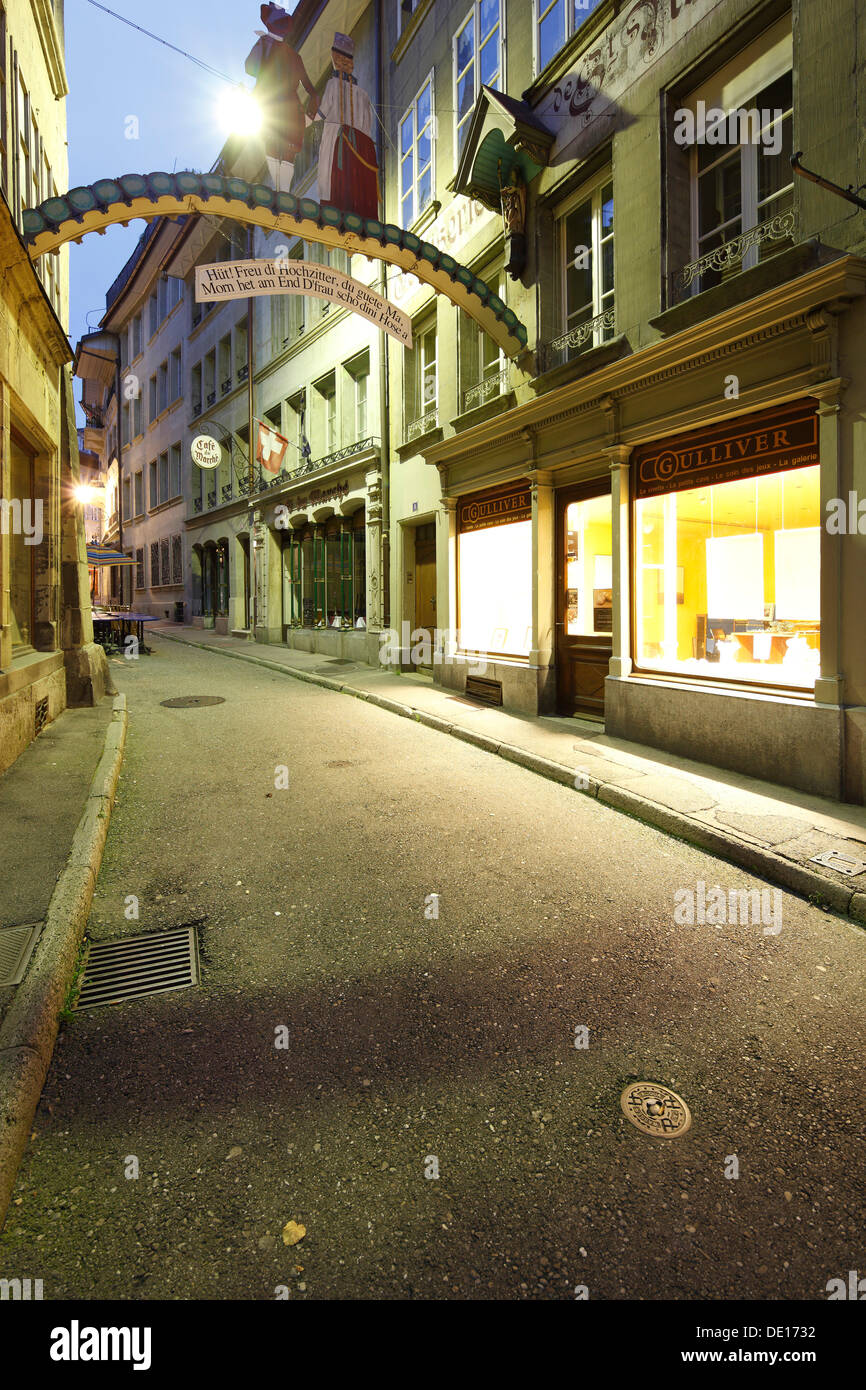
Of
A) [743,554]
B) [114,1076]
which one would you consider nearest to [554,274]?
[743,554]

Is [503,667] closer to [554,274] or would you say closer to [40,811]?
[554,274]

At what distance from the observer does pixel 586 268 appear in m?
10.6

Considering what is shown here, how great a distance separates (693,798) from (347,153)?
1380 centimetres

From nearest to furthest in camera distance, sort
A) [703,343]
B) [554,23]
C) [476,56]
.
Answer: [703,343] → [554,23] → [476,56]

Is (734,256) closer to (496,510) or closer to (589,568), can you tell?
(589,568)

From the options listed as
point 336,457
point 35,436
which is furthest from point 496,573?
point 336,457

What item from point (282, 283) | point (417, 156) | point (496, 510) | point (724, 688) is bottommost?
point (724, 688)

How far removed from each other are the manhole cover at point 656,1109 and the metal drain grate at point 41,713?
8.45m

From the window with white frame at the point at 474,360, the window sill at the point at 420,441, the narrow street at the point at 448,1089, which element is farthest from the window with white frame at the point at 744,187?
the window sill at the point at 420,441

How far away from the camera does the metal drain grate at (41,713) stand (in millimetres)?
8963

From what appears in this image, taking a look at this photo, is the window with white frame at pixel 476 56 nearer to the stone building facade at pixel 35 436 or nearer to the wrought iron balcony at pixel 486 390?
the wrought iron balcony at pixel 486 390

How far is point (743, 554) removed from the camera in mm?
8250

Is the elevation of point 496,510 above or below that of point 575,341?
below

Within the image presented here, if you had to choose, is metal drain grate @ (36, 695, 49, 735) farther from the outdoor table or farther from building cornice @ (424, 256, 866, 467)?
the outdoor table
